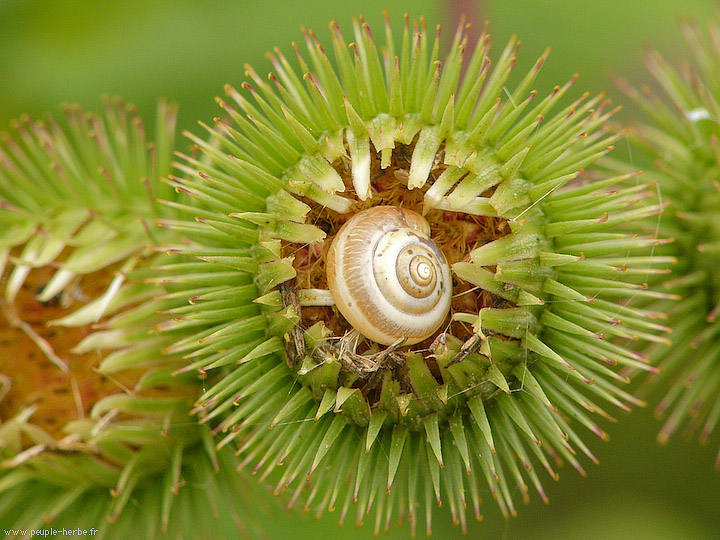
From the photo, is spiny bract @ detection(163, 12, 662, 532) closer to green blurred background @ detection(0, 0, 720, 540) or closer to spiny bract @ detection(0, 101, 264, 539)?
spiny bract @ detection(0, 101, 264, 539)

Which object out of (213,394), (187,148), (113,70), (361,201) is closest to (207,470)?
(213,394)

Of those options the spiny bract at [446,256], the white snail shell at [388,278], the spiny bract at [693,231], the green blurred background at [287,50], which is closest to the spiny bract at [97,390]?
the spiny bract at [446,256]

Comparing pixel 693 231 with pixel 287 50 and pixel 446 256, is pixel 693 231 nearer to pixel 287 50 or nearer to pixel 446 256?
pixel 446 256

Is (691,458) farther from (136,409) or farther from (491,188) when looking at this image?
(136,409)

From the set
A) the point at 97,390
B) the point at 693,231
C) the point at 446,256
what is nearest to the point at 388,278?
the point at 446,256

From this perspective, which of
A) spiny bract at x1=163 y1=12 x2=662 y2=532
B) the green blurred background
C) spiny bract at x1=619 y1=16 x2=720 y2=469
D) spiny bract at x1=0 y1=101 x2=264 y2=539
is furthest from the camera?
the green blurred background

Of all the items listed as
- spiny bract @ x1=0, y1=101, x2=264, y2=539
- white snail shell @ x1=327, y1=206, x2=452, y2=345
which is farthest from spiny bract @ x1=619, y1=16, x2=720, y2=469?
spiny bract @ x1=0, y1=101, x2=264, y2=539
